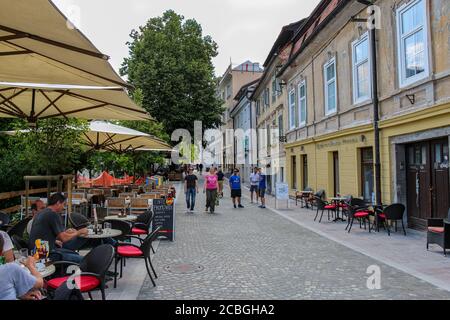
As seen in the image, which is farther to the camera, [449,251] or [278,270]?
[449,251]

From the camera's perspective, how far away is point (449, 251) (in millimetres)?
8312

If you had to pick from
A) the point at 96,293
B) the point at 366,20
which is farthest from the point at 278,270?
the point at 366,20

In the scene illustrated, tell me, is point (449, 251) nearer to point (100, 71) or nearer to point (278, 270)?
point (278, 270)

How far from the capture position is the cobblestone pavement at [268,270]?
5.68 metres

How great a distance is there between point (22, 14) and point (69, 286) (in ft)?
7.80

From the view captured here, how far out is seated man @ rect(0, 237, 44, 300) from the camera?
11.3ft

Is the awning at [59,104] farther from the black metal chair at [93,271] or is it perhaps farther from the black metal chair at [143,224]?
the black metal chair at [93,271]

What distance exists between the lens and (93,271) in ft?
15.7

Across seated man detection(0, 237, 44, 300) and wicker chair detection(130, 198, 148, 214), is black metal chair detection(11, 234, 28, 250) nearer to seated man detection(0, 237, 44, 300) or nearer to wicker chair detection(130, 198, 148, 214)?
seated man detection(0, 237, 44, 300)

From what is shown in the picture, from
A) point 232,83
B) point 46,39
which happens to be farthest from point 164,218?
point 232,83

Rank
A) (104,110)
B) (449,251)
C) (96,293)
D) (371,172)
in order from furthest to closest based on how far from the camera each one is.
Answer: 1. (371,172)
2. (449,251)
3. (104,110)
4. (96,293)

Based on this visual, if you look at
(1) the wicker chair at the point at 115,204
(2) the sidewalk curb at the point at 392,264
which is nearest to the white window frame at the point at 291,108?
(2) the sidewalk curb at the point at 392,264

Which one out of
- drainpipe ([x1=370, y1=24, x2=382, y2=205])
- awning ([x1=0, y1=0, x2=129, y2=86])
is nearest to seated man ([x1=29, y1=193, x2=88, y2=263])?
awning ([x1=0, y1=0, x2=129, y2=86])
